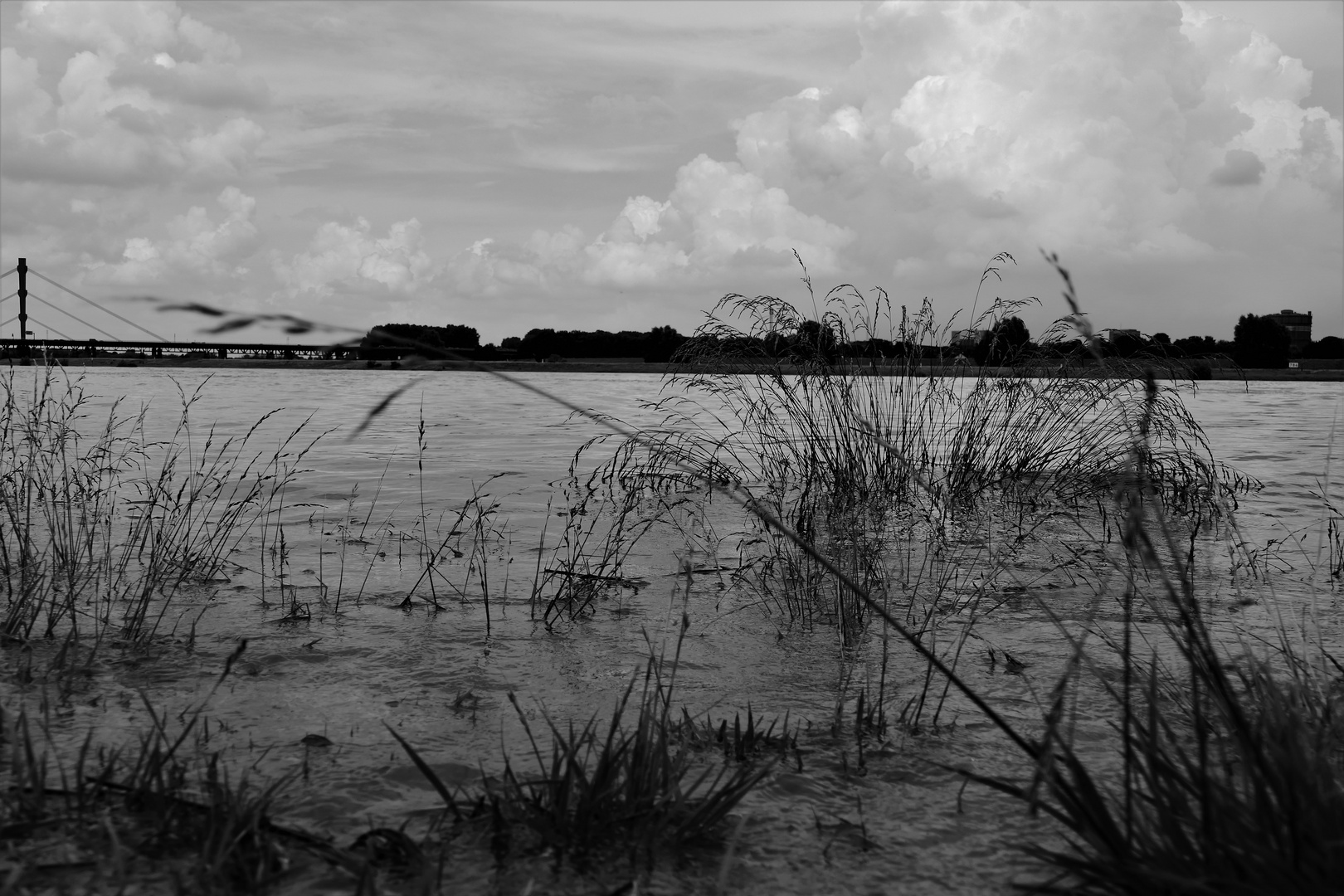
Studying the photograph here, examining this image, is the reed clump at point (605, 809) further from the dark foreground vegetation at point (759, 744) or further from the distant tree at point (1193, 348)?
the distant tree at point (1193, 348)

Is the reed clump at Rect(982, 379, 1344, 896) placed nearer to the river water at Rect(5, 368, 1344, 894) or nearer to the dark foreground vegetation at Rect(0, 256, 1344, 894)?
the dark foreground vegetation at Rect(0, 256, 1344, 894)

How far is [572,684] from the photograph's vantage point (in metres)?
3.91

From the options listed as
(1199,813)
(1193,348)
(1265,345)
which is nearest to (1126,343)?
(1193,348)

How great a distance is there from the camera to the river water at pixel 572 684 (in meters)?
2.53

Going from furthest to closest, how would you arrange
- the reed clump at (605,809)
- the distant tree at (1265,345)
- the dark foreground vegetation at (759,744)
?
the distant tree at (1265,345) → the reed clump at (605,809) → the dark foreground vegetation at (759,744)

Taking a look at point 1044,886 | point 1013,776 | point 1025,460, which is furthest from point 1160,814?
point 1025,460

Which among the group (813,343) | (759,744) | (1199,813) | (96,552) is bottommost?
(96,552)

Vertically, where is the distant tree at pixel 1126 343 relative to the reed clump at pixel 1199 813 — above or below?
above

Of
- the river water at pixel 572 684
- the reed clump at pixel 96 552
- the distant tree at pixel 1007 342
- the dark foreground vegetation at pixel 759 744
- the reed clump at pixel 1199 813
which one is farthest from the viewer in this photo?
the distant tree at pixel 1007 342

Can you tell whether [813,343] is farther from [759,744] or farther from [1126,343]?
[759,744]

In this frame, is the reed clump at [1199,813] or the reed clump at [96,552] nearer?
the reed clump at [1199,813]

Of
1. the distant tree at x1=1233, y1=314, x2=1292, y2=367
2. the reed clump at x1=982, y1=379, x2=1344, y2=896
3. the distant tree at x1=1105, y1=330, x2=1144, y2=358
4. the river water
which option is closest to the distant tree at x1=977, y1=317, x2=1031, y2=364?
the distant tree at x1=1105, y1=330, x2=1144, y2=358

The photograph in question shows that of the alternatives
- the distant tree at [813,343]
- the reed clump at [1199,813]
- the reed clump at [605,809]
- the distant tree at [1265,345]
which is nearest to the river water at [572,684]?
the reed clump at [605,809]

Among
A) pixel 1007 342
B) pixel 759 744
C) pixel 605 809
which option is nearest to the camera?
pixel 605 809
